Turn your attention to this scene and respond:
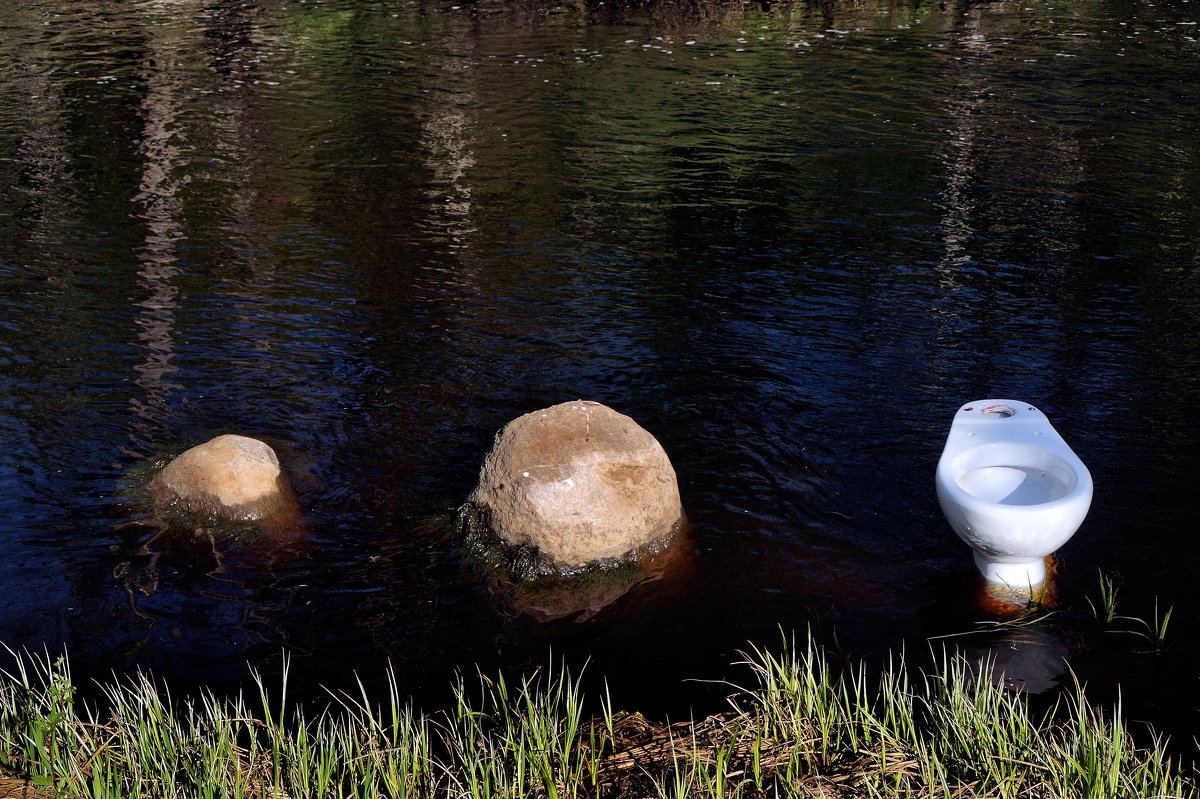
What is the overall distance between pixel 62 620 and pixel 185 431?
84.2 inches

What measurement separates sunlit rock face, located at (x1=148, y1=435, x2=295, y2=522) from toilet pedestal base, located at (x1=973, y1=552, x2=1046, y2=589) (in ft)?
13.6

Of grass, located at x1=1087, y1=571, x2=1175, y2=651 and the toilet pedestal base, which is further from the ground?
the toilet pedestal base

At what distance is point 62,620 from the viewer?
530cm

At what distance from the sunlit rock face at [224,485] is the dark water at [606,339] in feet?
0.74

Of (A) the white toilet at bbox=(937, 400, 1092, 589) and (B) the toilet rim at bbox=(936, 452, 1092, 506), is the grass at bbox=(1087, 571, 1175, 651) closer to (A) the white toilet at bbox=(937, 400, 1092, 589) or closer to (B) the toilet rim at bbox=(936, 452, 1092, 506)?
(A) the white toilet at bbox=(937, 400, 1092, 589)

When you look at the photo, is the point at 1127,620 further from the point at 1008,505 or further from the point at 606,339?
the point at 606,339

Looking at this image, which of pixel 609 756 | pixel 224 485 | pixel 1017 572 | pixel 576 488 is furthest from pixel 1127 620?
pixel 224 485

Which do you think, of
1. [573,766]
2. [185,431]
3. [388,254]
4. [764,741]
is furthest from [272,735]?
[388,254]

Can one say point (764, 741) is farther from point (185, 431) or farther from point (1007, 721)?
point (185, 431)

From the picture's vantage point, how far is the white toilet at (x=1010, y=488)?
15.7 ft

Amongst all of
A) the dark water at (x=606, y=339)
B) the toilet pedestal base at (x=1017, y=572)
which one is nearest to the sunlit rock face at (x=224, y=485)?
the dark water at (x=606, y=339)

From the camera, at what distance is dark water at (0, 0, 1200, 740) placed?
17.5 ft

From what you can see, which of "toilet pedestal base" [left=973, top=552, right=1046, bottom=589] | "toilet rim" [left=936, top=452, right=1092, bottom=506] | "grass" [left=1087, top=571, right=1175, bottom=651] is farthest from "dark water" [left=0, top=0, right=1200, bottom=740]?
"toilet rim" [left=936, top=452, right=1092, bottom=506]

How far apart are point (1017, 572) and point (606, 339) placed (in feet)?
14.1
